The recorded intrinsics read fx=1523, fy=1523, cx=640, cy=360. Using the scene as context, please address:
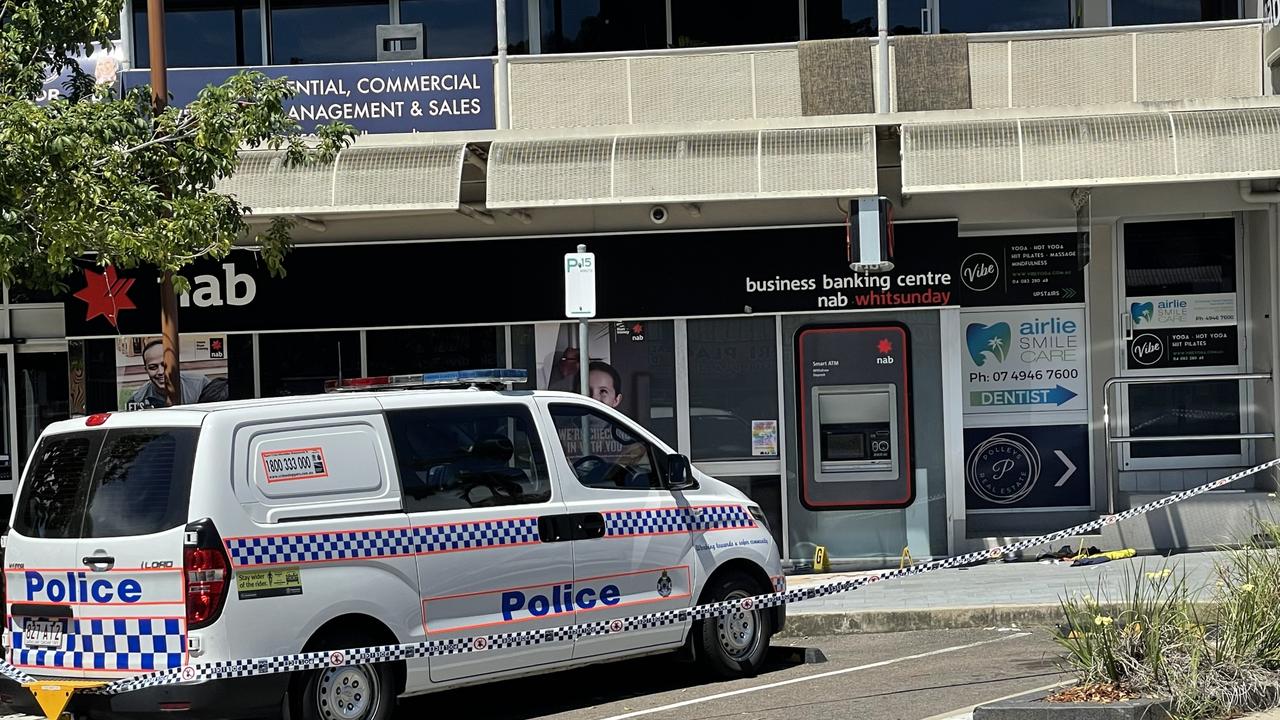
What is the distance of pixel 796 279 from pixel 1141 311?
372cm

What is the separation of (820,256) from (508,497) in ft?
22.4

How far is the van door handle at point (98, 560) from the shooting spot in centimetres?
757

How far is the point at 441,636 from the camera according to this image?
823 cm

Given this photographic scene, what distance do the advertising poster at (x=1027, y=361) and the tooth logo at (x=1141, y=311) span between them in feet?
1.81

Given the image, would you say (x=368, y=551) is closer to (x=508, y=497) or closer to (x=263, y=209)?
(x=508, y=497)

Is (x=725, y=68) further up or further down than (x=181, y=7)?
further down

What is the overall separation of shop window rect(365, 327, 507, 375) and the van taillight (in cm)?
773

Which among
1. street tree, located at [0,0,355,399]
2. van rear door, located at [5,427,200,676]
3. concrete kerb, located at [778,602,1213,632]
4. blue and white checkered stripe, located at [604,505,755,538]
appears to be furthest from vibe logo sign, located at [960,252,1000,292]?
van rear door, located at [5,427,200,676]

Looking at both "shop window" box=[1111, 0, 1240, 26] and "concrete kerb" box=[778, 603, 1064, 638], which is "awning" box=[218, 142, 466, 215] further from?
"shop window" box=[1111, 0, 1240, 26]

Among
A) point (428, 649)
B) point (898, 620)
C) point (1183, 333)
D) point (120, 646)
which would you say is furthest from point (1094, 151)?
point (120, 646)

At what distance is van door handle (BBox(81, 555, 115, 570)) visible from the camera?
757 cm

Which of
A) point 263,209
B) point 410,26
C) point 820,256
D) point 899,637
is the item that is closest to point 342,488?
point 899,637

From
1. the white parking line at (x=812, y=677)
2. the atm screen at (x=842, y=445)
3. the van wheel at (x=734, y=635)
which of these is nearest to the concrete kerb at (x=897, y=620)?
the white parking line at (x=812, y=677)

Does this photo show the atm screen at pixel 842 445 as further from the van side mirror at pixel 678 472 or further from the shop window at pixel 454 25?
the van side mirror at pixel 678 472
